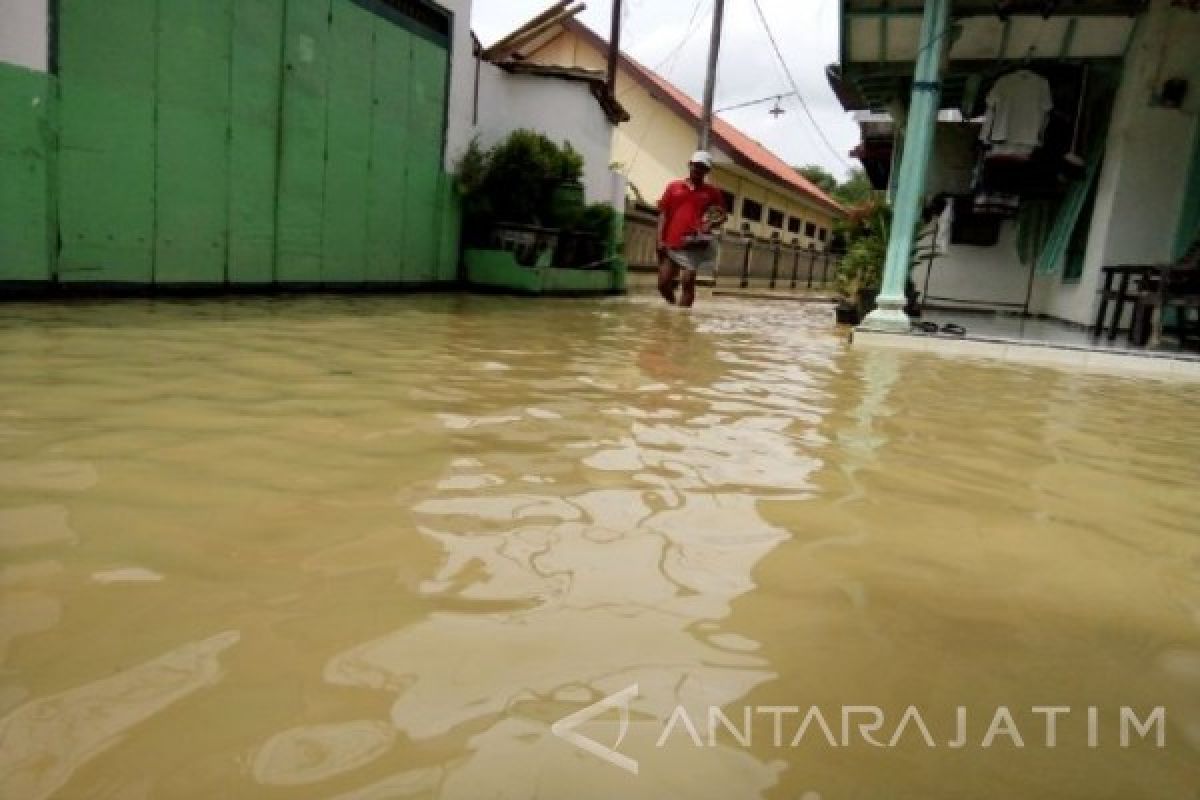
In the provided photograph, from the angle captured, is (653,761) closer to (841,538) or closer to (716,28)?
(841,538)

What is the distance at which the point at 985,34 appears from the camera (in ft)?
26.6

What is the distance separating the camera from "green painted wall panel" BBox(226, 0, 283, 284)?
6539mm

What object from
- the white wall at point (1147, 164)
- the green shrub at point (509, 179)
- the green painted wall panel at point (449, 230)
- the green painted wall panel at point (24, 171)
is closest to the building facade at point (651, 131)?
the green shrub at point (509, 179)

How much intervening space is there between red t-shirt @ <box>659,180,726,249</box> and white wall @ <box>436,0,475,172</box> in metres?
2.70


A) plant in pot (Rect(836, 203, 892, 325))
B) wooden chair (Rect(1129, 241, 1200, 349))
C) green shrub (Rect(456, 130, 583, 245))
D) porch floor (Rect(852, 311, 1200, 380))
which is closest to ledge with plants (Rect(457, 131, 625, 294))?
green shrub (Rect(456, 130, 583, 245))

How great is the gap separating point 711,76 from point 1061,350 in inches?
425

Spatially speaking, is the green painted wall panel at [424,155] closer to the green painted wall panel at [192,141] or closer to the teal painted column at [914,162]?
the green painted wall panel at [192,141]

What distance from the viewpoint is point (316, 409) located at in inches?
106

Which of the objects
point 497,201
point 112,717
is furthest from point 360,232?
point 112,717

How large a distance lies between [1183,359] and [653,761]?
6.39 m

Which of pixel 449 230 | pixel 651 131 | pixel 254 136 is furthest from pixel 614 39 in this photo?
pixel 254 136

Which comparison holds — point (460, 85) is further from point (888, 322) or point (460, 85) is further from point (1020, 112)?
point (1020, 112)

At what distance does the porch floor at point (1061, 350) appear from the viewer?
5.87 metres

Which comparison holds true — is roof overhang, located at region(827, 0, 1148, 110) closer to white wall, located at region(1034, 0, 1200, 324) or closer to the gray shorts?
white wall, located at region(1034, 0, 1200, 324)
